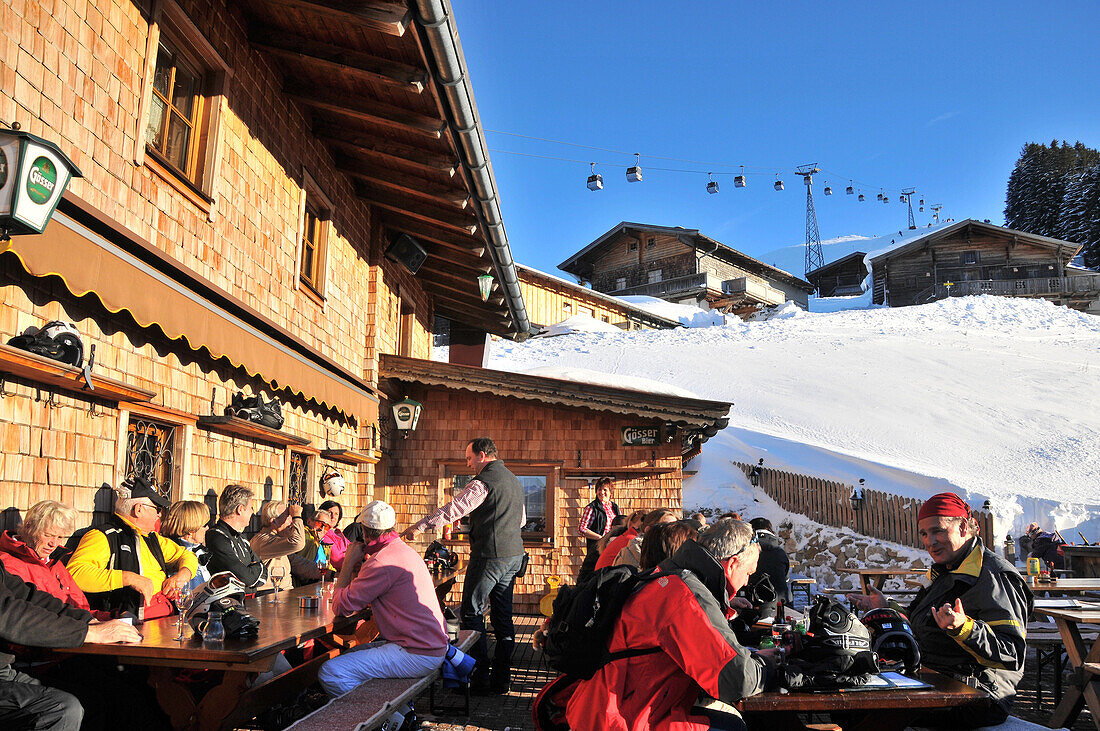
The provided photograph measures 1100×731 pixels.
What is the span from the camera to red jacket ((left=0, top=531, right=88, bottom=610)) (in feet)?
11.8

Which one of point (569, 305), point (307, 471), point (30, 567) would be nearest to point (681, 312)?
point (569, 305)

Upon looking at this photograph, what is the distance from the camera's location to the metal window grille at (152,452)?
17.5ft

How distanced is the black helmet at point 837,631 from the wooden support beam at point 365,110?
216 inches

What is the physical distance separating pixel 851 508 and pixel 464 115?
13.4m

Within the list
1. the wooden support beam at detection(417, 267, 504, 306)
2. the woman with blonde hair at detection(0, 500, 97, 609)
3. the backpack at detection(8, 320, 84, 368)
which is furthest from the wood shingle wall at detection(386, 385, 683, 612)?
the woman with blonde hair at detection(0, 500, 97, 609)

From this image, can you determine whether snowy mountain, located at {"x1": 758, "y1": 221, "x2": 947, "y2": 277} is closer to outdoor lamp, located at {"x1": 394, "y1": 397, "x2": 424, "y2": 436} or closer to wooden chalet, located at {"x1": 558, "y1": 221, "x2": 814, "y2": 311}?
wooden chalet, located at {"x1": 558, "y1": 221, "x2": 814, "y2": 311}

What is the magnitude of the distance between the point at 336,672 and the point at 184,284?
271 centimetres

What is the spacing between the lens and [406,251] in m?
10.7

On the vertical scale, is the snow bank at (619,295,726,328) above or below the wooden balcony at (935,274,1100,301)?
below

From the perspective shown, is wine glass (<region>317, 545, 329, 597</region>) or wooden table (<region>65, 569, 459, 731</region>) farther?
wine glass (<region>317, 545, 329, 597</region>)

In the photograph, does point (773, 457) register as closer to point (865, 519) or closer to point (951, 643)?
point (865, 519)

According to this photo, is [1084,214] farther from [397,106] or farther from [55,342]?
[55,342]

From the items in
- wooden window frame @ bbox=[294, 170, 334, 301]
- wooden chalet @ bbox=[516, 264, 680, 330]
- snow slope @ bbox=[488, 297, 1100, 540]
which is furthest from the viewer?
wooden chalet @ bbox=[516, 264, 680, 330]

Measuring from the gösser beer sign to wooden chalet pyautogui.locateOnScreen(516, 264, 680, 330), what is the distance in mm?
29053
